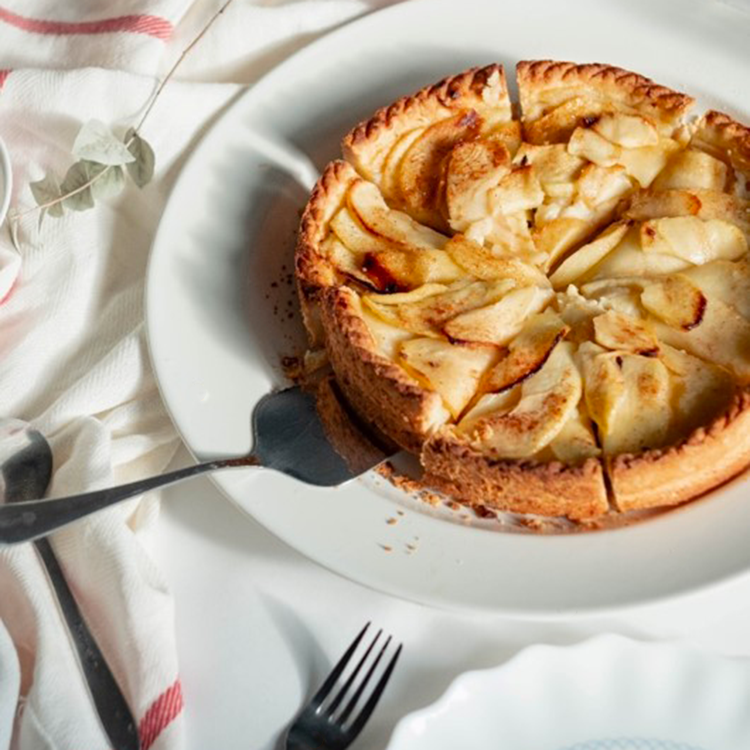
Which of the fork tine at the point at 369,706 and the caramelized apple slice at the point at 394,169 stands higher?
the caramelized apple slice at the point at 394,169

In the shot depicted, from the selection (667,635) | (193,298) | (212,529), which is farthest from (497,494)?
(193,298)

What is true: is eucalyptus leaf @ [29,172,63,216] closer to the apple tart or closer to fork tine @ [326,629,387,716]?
the apple tart

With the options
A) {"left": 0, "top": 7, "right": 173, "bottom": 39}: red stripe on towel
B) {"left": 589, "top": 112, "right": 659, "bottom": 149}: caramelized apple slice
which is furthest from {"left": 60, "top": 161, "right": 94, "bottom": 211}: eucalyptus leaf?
{"left": 589, "top": 112, "right": 659, "bottom": 149}: caramelized apple slice

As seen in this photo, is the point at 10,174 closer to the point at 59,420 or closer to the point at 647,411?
the point at 59,420

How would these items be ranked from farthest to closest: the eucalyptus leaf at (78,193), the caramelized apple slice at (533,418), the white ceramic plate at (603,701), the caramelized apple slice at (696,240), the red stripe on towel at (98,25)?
the red stripe on towel at (98,25), the eucalyptus leaf at (78,193), the caramelized apple slice at (696,240), the caramelized apple slice at (533,418), the white ceramic plate at (603,701)

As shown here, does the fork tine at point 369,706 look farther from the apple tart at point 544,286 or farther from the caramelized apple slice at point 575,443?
the caramelized apple slice at point 575,443

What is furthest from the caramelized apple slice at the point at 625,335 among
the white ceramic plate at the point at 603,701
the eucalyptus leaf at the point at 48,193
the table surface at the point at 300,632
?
the eucalyptus leaf at the point at 48,193
